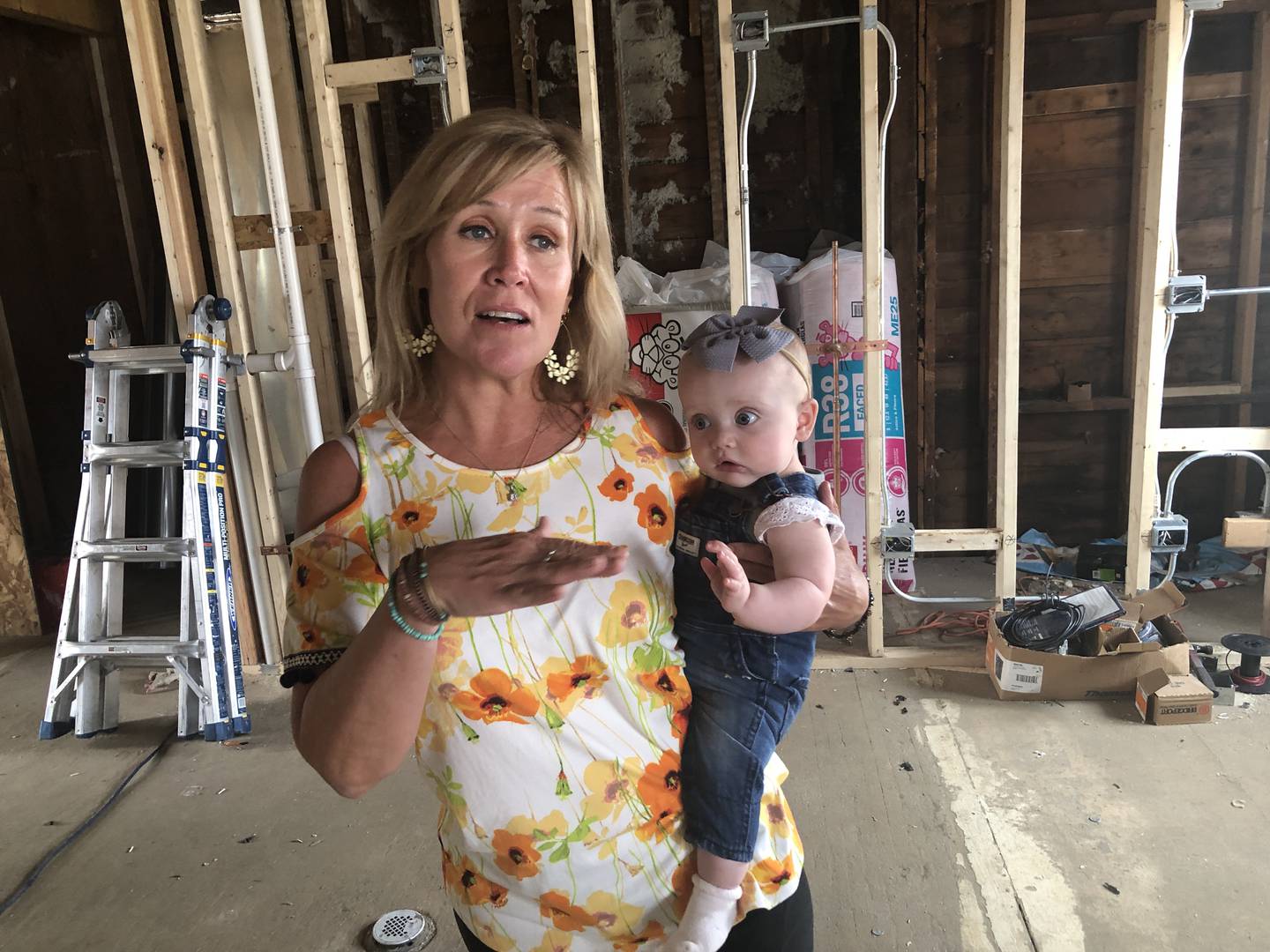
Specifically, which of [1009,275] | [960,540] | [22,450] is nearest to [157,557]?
[22,450]

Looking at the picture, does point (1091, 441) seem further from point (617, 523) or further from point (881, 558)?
point (617, 523)

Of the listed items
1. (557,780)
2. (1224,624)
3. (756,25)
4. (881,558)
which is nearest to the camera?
(557,780)

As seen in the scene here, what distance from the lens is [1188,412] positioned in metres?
4.38

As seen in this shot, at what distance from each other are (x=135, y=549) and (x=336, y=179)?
1507 millimetres

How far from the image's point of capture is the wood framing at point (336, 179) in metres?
2.86

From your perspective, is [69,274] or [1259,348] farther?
[69,274]

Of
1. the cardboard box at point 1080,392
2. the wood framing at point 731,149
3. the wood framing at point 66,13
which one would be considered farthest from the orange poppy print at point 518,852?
the wood framing at point 66,13

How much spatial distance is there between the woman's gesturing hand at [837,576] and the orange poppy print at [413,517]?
1.27 ft

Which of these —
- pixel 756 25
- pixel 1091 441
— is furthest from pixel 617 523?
pixel 1091 441

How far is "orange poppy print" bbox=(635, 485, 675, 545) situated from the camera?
110cm

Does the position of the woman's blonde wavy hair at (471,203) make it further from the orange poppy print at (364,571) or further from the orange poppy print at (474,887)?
the orange poppy print at (474,887)

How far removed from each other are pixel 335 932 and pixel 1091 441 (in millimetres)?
4246

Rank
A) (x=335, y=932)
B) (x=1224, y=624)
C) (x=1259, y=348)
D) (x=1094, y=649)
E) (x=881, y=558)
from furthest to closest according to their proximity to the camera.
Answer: (x=1259, y=348)
(x=1224, y=624)
(x=881, y=558)
(x=1094, y=649)
(x=335, y=932)

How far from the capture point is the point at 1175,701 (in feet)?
9.13
